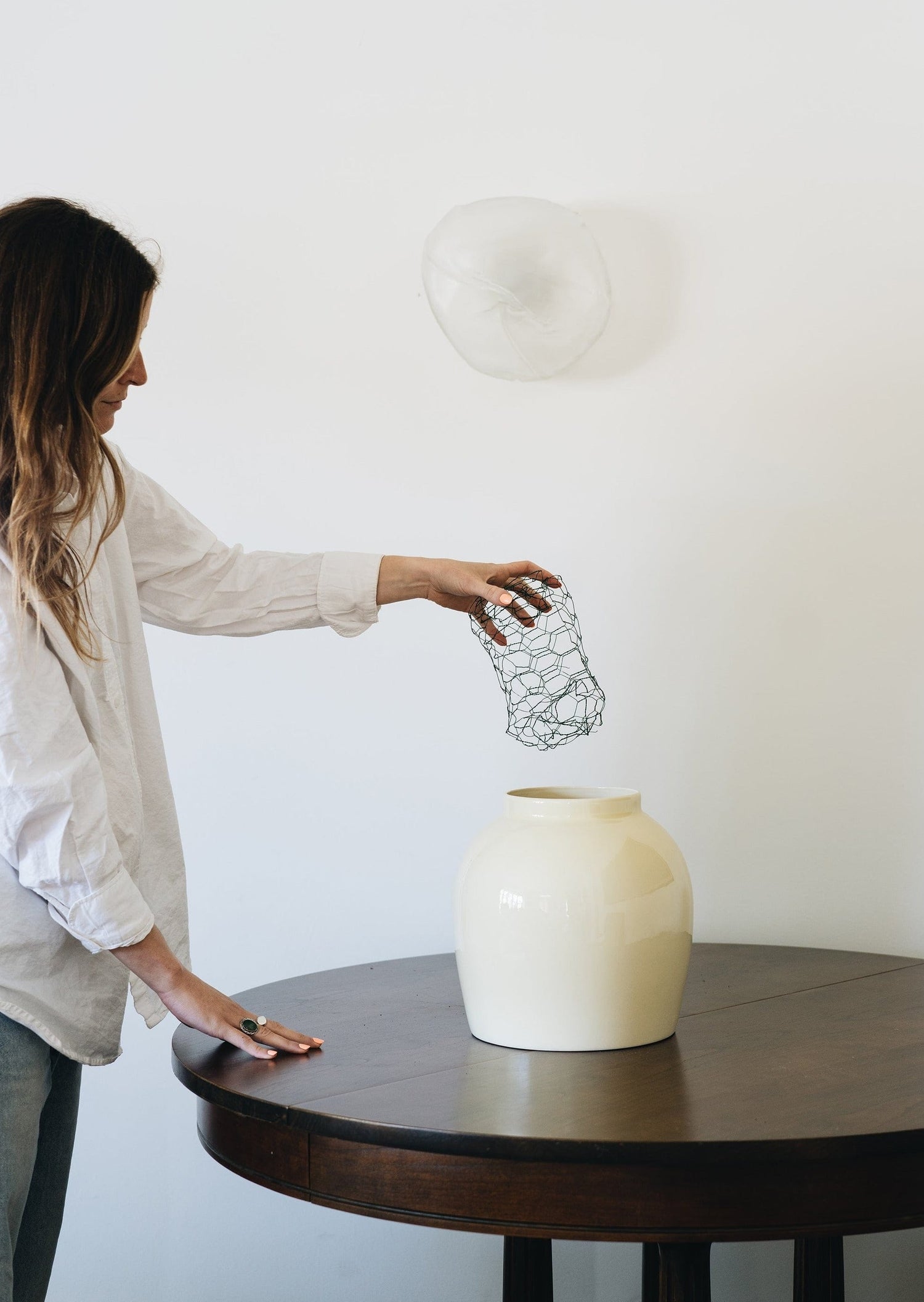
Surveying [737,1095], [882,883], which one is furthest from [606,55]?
[737,1095]

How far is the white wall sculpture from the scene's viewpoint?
1.66 metres

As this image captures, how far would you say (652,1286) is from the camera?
1.33 m

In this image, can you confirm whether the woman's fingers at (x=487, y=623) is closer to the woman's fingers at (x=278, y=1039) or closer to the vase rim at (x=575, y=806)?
the vase rim at (x=575, y=806)

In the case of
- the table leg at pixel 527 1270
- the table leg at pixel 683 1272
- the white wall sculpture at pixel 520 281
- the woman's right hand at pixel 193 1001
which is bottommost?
the table leg at pixel 527 1270

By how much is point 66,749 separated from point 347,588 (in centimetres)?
47

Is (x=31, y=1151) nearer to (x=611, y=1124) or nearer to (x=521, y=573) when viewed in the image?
(x=611, y=1124)

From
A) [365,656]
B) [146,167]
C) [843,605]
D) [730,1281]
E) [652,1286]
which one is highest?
[146,167]

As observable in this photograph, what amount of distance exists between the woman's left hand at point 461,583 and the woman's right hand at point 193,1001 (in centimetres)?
52

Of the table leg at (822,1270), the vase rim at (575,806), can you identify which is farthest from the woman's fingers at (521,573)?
the table leg at (822,1270)

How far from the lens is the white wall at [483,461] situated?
5.44 ft

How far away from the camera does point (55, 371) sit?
105cm

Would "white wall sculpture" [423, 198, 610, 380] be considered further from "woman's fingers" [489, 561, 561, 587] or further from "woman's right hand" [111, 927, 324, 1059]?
"woman's right hand" [111, 927, 324, 1059]

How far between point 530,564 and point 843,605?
56 cm

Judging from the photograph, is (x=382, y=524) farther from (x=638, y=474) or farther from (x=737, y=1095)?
(x=737, y=1095)
